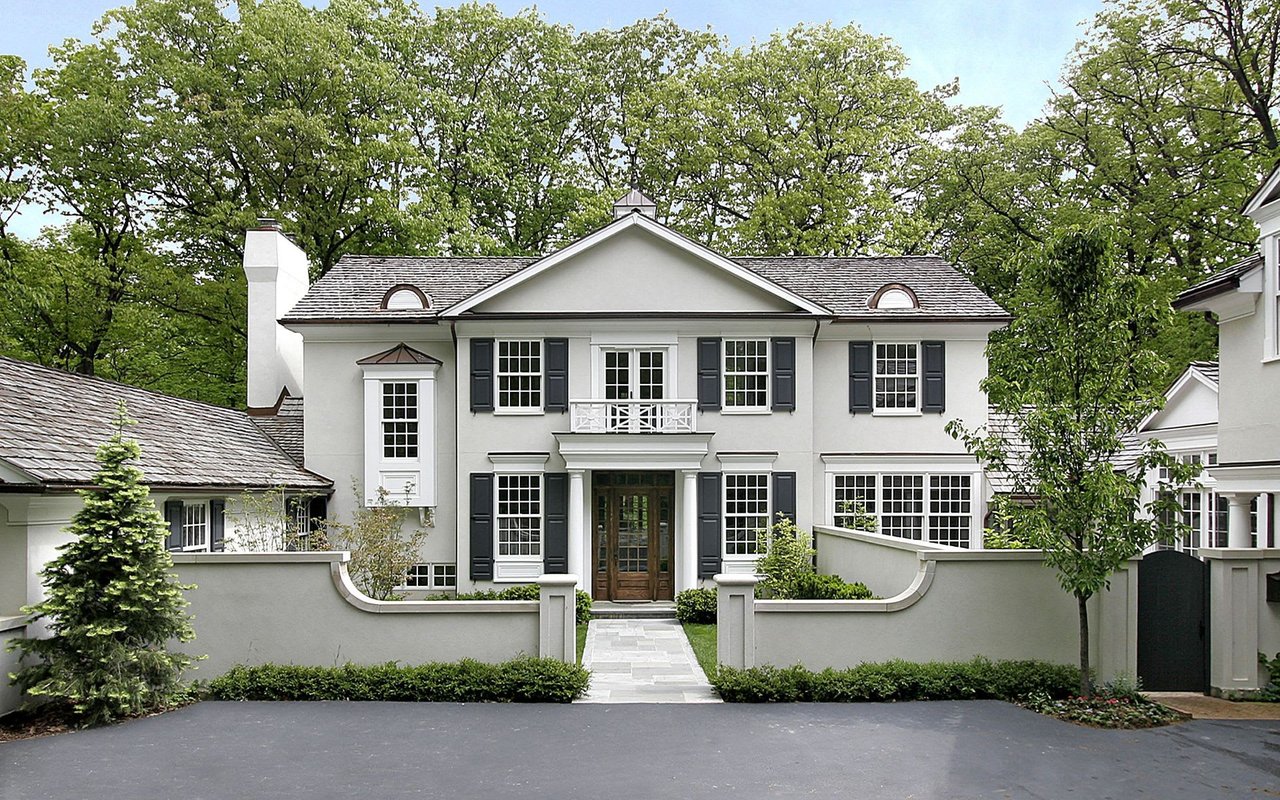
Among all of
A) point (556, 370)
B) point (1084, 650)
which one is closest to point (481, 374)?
point (556, 370)

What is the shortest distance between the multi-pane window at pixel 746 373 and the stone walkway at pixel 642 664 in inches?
200

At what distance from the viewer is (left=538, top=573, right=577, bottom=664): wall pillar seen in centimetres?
1159

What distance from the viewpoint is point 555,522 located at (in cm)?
1930

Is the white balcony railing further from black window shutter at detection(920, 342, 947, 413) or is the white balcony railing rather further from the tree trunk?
the tree trunk

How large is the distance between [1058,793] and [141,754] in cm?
892

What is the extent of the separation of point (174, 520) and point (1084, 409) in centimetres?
1341

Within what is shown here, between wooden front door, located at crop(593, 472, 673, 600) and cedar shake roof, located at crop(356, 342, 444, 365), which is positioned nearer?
wooden front door, located at crop(593, 472, 673, 600)

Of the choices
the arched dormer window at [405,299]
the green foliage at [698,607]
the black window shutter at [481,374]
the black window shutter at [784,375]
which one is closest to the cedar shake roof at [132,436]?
the black window shutter at [481,374]

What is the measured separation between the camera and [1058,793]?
Result: 820cm

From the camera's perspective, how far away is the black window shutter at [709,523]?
19.2m

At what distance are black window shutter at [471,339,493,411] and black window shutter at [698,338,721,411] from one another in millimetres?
4546

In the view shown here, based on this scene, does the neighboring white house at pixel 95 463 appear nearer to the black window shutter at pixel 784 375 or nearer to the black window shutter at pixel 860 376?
the black window shutter at pixel 784 375

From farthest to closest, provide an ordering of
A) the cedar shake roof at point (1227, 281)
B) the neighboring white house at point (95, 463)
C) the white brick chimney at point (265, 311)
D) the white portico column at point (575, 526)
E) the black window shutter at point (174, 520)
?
the white brick chimney at point (265, 311) → the white portico column at point (575, 526) → the black window shutter at point (174, 520) → the cedar shake roof at point (1227, 281) → the neighboring white house at point (95, 463)

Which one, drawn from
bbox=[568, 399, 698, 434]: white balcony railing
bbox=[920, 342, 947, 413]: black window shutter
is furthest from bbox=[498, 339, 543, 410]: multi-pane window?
bbox=[920, 342, 947, 413]: black window shutter
